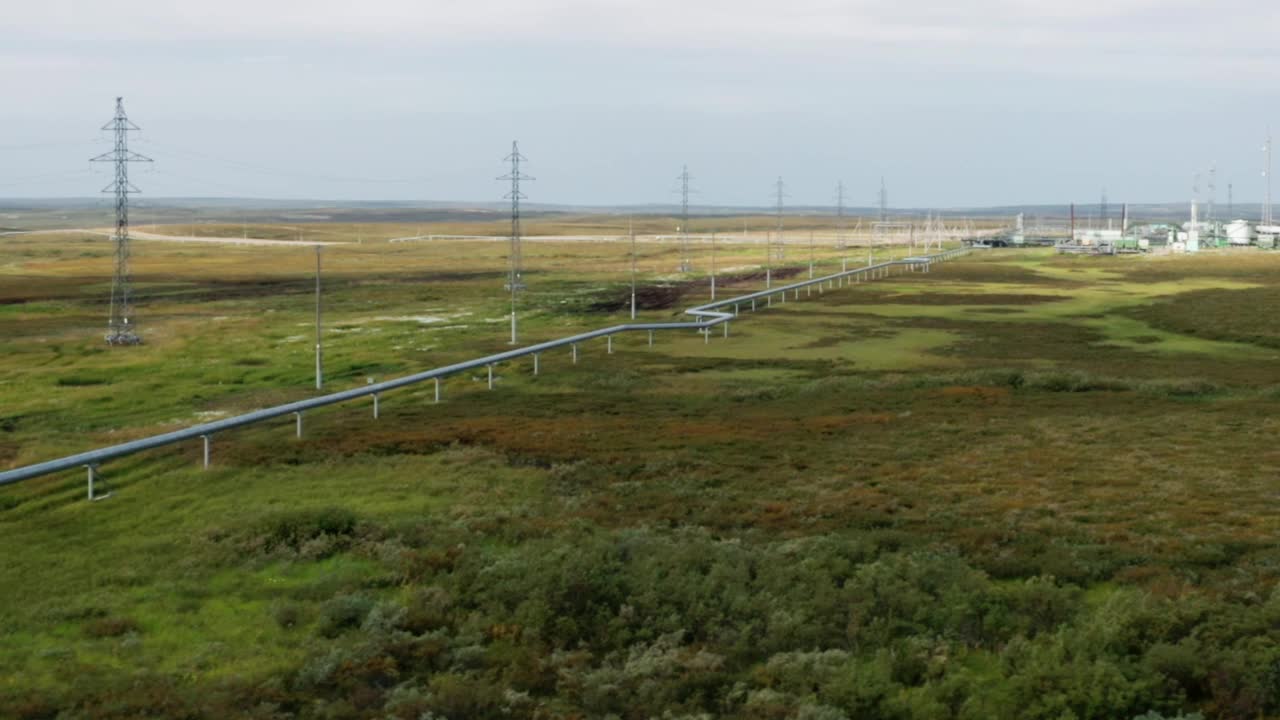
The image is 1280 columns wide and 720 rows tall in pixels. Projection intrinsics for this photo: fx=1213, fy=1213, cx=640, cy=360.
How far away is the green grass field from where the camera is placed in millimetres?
14234

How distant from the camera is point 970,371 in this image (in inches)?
1774

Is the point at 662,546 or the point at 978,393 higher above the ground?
the point at 978,393

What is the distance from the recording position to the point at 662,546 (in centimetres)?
1938

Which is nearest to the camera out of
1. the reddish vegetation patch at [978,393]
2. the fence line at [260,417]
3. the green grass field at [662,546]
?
the green grass field at [662,546]

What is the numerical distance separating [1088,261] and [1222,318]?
8797 centimetres

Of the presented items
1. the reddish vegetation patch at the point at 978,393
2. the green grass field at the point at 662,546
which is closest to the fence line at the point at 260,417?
the green grass field at the point at 662,546

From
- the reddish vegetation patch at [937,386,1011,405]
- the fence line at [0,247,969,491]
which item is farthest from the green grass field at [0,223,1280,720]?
the fence line at [0,247,969,491]

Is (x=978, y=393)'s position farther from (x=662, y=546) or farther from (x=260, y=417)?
(x=662, y=546)

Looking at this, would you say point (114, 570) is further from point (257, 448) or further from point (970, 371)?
point (970, 371)

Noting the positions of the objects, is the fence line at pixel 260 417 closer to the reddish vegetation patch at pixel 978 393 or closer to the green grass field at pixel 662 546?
the green grass field at pixel 662 546

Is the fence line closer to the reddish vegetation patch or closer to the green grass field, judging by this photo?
the green grass field

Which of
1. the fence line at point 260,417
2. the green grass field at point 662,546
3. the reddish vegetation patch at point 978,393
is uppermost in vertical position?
the fence line at point 260,417

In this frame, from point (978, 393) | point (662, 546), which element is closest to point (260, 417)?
point (662, 546)

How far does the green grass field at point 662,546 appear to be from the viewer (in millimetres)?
14234
